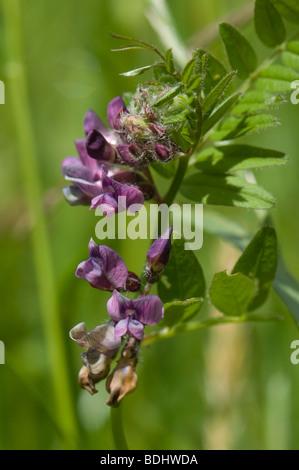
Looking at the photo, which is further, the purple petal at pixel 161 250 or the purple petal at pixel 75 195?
the purple petal at pixel 75 195

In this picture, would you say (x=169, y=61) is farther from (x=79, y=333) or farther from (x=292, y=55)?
(x=79, y=333)

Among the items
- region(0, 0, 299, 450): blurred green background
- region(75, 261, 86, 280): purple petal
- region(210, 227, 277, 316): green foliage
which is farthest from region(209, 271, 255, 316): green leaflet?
region(0, 0, 299, 450): blurred green background

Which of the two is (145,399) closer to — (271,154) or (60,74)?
(271,154)

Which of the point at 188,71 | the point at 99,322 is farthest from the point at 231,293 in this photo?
the point at 99,322

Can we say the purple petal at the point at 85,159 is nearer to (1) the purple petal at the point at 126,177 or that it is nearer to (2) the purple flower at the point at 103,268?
(1) the purple petal at the point at 126,177

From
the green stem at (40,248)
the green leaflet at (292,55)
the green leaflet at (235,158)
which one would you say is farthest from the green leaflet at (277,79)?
the green stem at (40,248)

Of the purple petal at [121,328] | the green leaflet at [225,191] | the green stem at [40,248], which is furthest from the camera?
the green stem at [40,248]
